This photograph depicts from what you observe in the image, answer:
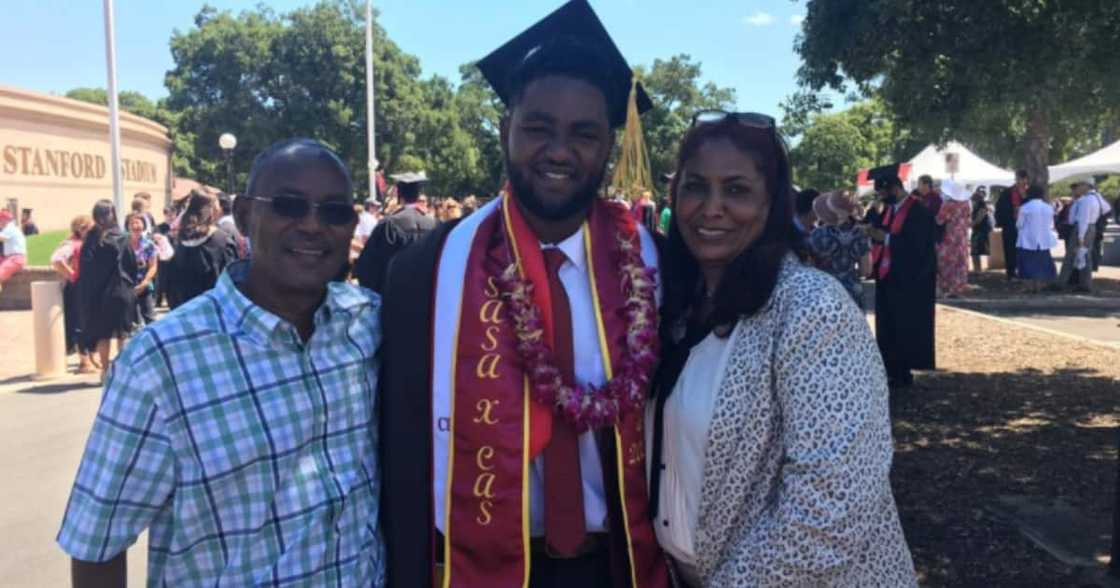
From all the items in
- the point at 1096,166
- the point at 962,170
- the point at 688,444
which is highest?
the point at 962,170

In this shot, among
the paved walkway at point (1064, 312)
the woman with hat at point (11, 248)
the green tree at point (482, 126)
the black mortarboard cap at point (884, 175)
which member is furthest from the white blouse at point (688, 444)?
the green tree at point (482, 126)

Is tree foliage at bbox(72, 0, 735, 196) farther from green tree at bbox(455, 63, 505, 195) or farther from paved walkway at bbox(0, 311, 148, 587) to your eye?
paved walkway at bbox(0, 311, 148, 587)

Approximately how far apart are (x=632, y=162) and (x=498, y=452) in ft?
4.63

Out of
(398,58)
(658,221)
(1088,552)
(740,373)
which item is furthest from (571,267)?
(398,58)

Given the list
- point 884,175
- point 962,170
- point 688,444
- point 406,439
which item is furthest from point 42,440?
point 962,170

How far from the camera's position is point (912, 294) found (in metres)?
7.59

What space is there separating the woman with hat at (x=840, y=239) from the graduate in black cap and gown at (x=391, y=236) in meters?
3.14

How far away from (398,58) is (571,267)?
3738 cm

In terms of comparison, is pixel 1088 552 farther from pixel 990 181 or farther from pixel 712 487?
pixel 990 181

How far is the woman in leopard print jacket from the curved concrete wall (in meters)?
22.9

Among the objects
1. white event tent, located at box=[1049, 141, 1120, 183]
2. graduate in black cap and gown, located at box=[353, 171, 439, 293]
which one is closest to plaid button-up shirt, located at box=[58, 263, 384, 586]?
graduate in black cap and gown, located at box=[353, 171, 439, 293]

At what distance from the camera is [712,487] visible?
1.78m

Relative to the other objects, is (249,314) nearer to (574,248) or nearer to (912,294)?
(574,248)

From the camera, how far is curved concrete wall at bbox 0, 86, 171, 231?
20.5 metres
